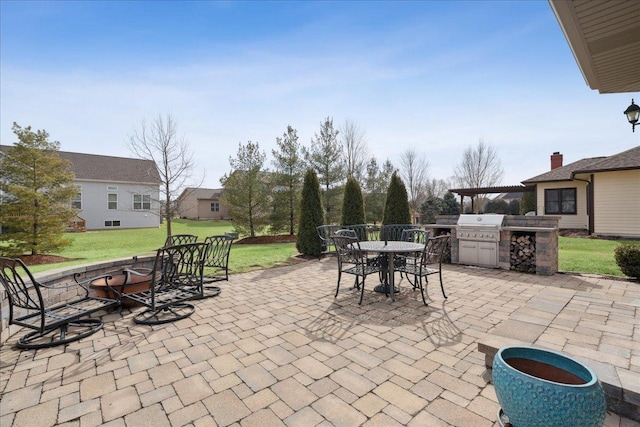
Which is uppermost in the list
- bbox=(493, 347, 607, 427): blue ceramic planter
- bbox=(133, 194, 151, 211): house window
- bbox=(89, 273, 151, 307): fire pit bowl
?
bbox=(133, 194, 151, 211): house window

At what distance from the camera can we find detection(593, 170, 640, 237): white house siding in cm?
1086

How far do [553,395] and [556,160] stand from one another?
21.3 meters

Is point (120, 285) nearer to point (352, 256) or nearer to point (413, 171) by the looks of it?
point (352, 256)

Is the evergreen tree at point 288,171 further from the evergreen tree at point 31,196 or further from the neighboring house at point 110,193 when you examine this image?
the neighboring house at point 110,193

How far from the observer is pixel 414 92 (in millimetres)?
7566

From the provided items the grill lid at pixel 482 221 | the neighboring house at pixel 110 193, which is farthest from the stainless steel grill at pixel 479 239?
the neighboring house at pixel 110 193

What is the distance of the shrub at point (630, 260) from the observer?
5105 millimetres

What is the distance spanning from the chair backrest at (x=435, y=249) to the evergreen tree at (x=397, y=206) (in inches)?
182

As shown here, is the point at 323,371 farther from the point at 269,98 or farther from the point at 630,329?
the point at 269,98

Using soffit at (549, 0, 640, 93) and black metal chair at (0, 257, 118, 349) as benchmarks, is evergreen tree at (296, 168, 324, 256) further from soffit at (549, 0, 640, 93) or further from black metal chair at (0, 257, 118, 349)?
soffit at (549, 0, 640, 93)

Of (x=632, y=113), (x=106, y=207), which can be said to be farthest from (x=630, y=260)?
(x=106, y=207)

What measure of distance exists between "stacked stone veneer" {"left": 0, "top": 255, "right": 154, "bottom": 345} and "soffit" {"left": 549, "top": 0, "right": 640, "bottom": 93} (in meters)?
5.24

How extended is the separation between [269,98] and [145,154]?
6951 millimetres

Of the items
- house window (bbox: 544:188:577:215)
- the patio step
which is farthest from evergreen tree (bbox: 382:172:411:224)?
house window (bbox: 544:188:577:215)
